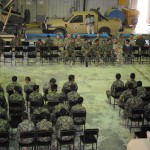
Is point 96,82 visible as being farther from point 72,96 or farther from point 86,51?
point 72,96

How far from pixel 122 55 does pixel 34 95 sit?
29.1ft

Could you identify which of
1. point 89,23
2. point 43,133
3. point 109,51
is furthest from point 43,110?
point 89,23

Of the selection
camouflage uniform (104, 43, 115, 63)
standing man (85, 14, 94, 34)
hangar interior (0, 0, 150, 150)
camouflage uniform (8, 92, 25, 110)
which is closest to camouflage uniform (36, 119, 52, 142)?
hangar interior (0, 0, 150, 150)

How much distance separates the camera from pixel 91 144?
11344mm

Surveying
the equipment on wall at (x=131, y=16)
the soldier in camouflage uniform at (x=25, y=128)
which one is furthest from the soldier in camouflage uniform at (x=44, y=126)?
the equipment on wall at (x=131, y=16)

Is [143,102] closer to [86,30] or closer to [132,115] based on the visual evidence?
[132,115]

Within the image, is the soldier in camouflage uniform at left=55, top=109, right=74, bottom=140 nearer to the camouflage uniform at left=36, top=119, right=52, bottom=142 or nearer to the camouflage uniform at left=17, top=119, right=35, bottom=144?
the camouflage uniform at left=36, top=119, right=52, bottom=142

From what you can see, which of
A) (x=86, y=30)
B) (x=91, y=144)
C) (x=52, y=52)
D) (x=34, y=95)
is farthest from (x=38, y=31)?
(x=91, y=144)

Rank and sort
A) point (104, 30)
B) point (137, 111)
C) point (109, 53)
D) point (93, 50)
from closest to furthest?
point (137, 111), point (93, 50), point (109, 53), point (104, 30)

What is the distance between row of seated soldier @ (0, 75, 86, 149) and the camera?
1047 cm

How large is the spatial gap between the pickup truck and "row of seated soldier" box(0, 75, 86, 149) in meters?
12.6

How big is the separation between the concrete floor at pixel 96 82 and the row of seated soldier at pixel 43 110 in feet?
2.98

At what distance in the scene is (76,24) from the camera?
86.2ft

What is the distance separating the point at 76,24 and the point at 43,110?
1567 centimetres
